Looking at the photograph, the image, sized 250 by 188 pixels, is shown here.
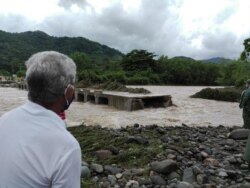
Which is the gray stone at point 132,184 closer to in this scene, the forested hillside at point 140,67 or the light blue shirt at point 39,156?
the light blue shirt at point 39,156

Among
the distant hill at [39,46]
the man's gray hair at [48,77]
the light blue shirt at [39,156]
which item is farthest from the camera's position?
the distant hill at [39,46]

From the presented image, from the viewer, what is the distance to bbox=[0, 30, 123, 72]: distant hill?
112250 mm

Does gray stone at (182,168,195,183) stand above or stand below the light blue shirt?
below

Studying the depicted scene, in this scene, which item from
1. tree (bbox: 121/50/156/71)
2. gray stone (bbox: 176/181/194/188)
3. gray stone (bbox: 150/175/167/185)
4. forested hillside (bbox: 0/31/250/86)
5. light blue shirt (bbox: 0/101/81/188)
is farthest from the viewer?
tree (bbox: 121/50/156/71)

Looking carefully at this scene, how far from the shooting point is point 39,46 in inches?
5059

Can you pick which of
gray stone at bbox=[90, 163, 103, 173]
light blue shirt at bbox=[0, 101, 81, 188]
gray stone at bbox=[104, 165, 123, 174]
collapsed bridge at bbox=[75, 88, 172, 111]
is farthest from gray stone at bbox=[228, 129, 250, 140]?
collapsed bridge at bbox=[75, 88, 172, 111]

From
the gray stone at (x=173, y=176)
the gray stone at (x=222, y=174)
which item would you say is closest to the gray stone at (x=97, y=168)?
the gray stone at (x=173, y=176)

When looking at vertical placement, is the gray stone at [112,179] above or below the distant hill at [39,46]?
below

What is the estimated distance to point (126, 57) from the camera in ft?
250

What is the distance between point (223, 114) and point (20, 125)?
18281 mm

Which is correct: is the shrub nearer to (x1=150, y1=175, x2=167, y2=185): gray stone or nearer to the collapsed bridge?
the collapsed bridge

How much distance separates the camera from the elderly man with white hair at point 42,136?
1511 mm

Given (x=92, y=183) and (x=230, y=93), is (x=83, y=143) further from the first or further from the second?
(x=230, y=93)

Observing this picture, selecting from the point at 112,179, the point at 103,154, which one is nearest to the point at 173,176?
the point at 112,179
